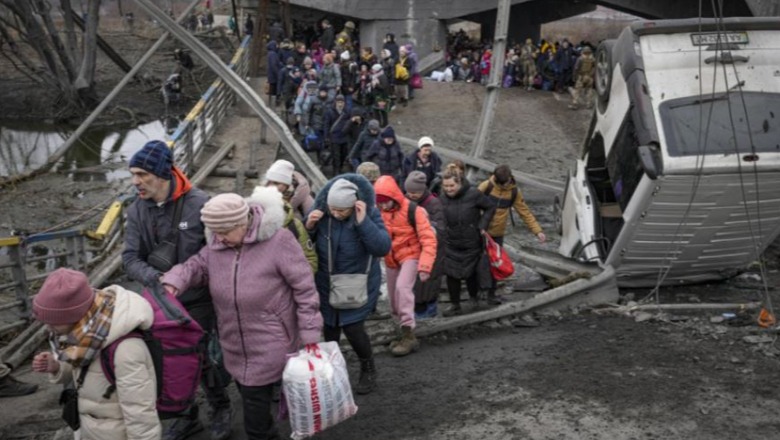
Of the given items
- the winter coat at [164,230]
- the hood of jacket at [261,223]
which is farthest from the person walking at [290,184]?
the hood of jacket at [261,223]

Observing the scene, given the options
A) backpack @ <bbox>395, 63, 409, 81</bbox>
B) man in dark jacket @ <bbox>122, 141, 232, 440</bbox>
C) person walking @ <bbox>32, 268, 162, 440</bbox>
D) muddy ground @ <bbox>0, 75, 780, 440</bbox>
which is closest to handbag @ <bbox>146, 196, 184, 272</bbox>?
man in dark jacket @ <bbox>122, 141, 232, 440</bbox>

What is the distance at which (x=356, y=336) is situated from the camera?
5668 millimetres

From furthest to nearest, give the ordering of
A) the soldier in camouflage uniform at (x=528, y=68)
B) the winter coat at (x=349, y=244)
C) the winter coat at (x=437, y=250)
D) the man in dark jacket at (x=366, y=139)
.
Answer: the soldier in camouflage uniform at (x=528, y=68)
the man in dark jacket at (x=366, y=139)
the winter coat at (x=437, y=250)
the winter coat at (x=349, y=244)

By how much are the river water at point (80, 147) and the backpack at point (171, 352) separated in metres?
14.3

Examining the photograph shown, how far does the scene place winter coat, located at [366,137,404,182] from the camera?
39.5 feet

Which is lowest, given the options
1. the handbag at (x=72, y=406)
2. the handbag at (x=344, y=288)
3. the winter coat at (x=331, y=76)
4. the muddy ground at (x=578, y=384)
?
the muddy ground at (x=578, y=384)

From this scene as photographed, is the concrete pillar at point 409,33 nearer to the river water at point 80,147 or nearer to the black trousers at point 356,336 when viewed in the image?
the river water at point 80,147

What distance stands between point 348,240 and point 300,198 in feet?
2.72

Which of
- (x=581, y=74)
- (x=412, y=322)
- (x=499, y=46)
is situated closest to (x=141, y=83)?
(x=581, y=74)

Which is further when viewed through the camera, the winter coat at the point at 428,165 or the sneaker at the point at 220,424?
the winter coat at the point at 428,165

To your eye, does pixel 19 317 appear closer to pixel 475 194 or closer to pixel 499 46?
pixel 475 194

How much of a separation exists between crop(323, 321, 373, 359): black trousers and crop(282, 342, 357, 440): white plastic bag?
0.95 m

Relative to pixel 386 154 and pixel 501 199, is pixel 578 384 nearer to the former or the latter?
pixel 501 199

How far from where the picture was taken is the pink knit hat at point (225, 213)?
4.28 meters
